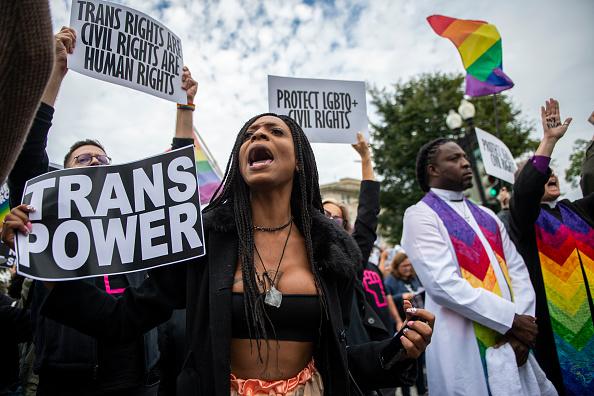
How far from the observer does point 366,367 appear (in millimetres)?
1838

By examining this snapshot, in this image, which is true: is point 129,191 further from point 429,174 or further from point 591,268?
point 591,268

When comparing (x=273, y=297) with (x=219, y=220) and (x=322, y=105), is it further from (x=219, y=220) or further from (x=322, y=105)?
(x=322, y=105)

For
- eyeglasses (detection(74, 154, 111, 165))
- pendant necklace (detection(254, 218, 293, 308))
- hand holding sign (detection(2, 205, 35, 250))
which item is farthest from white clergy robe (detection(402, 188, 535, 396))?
hand holding sign (detection(2, 205, 35, 250))

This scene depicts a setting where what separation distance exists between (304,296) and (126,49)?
2.25m

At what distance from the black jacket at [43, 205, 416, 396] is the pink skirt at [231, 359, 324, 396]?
0.25 ft

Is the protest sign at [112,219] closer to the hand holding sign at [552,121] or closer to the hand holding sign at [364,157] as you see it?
the hand holding sign at [364,157]

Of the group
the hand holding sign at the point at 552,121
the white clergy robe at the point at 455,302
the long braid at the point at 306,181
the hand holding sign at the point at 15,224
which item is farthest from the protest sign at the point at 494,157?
the hand holding sign at the point at 15,224

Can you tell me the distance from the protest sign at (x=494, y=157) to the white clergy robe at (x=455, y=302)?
165cm

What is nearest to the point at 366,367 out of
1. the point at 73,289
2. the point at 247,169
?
the point at 247,169

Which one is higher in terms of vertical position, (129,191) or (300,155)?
(300,155)

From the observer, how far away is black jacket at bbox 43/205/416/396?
1580 millimetres

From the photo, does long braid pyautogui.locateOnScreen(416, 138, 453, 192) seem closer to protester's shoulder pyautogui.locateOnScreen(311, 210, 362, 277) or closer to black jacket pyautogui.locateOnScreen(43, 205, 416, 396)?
protester's shoulder pyautogui.locateOnScreen(311, 210, 362, 277)

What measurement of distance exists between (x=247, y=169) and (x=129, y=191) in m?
0.54

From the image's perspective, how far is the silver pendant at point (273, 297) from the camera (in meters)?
1.70
